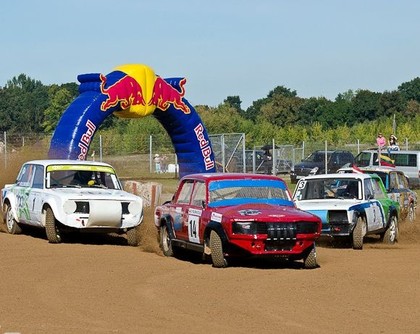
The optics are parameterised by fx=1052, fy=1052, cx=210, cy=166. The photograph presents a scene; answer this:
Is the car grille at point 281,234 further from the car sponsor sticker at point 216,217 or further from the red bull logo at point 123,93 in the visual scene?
the red bull logo at point 123,93

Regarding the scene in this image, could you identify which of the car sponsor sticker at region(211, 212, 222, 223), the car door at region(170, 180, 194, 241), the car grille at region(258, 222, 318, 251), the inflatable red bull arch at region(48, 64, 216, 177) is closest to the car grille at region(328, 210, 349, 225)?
the car door at region(170, 180, 194, 241)

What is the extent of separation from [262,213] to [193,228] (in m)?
1.34

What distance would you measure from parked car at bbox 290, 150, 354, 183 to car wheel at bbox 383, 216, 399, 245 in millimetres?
25213

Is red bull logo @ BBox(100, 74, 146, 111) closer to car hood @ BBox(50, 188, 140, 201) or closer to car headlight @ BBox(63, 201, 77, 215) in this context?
car hood @ BBox(50, 188, 140, 201)

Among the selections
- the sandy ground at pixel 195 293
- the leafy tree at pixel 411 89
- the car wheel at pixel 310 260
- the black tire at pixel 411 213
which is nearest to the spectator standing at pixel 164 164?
the black tire at pixel 411 213

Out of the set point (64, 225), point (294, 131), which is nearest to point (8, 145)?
point (64, 225)

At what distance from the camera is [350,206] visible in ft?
59.5

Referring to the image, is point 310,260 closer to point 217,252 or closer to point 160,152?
point 217,252

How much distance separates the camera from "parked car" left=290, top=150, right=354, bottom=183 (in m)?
45.6

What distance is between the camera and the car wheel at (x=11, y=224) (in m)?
20.1

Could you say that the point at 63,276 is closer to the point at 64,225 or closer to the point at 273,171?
the point at 64,225

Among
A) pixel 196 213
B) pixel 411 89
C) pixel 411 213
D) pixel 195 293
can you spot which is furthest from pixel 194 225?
pixel 411 89

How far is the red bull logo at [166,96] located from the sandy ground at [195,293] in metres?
12.4

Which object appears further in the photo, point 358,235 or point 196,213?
point 358,235
